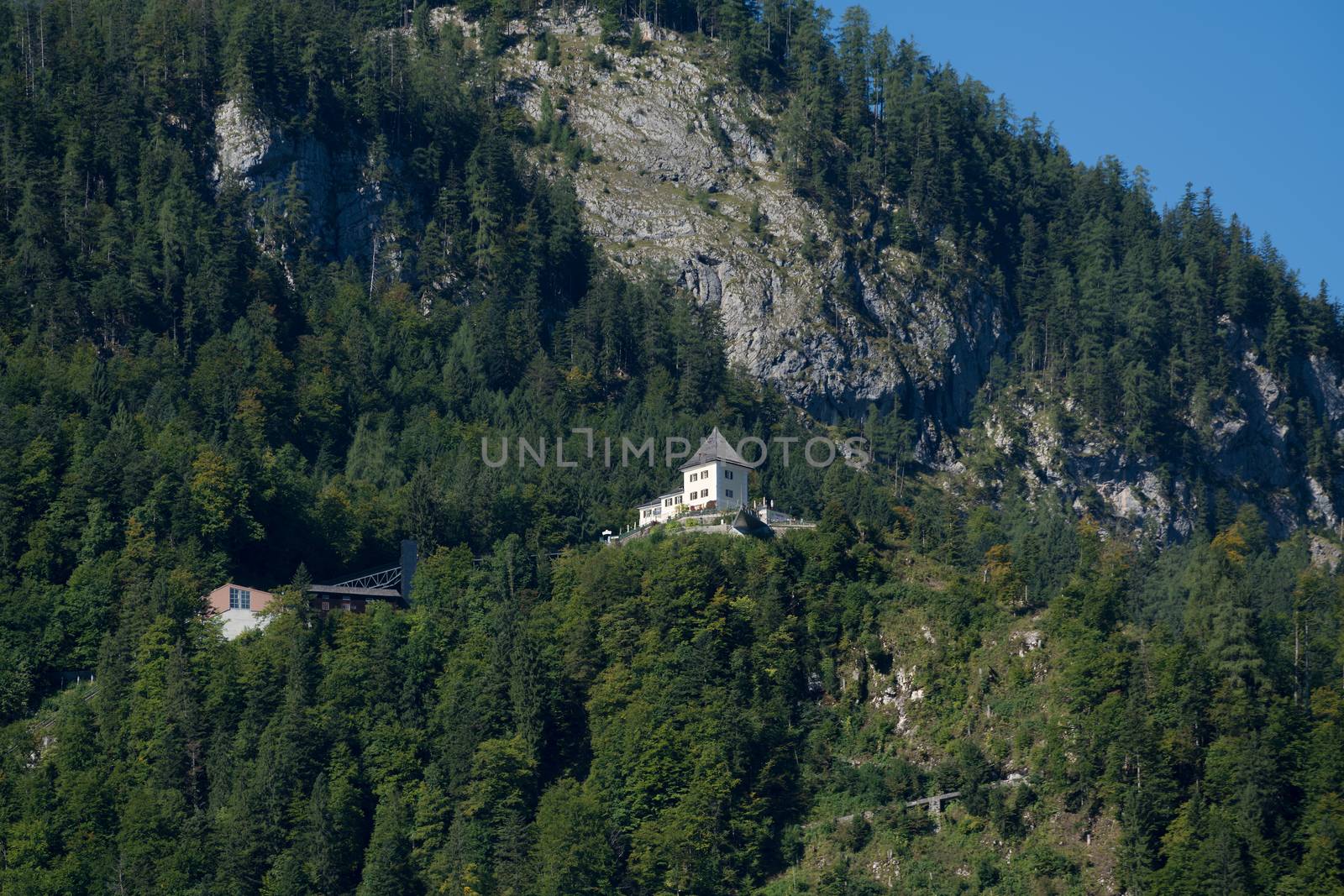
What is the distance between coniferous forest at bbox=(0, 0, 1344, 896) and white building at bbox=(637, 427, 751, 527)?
6.79 ft

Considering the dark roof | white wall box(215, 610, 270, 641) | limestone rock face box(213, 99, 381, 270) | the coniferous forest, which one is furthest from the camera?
limestone rock face box(213, 99, 381, 270)

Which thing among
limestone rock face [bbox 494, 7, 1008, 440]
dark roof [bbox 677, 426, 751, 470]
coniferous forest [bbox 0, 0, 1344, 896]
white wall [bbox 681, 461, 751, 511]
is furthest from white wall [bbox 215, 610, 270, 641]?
limestone rock face [bbox 494, 7, 1008, 440]

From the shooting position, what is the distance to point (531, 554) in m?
99.5

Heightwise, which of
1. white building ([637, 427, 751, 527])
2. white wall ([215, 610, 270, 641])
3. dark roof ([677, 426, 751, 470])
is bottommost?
white wall ([215, 610, 270, 641])

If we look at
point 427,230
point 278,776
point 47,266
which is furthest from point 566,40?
point 278,776

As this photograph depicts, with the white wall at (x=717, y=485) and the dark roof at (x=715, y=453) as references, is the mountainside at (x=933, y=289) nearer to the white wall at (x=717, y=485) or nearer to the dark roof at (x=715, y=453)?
the dark roof at (x=715, y=453)

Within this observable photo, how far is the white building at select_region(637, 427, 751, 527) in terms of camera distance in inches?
4156

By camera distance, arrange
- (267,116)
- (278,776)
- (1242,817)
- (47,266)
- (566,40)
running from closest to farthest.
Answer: (1242,817) < (278,776) < (47,266) < (267,116) < (566,40)

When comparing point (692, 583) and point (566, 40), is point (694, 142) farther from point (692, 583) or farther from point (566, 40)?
point (692, 583)

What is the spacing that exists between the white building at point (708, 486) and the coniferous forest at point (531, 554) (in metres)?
2.07

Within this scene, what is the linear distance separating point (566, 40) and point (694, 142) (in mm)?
14624

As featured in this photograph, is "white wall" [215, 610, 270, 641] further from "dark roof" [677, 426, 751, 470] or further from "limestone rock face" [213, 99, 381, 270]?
"limestone rock face" [213, 99, 381, 270]

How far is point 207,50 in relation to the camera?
132 m

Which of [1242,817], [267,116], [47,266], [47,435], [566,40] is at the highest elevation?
[566,40]
